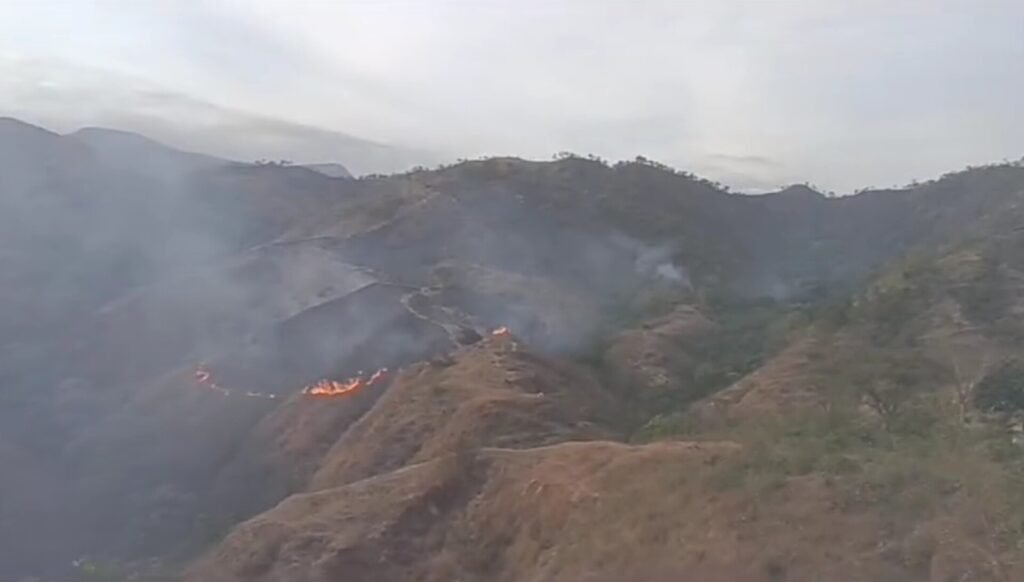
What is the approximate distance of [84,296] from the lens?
78.3 m

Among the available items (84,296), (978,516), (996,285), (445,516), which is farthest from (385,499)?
(84,296)

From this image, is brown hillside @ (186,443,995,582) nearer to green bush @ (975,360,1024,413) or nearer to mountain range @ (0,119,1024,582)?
mountain range @ (0,119,1024,582)

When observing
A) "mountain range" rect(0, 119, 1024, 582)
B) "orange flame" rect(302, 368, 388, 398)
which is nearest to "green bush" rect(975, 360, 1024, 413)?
"mountain range" rect(0, 119, 1024, 582)

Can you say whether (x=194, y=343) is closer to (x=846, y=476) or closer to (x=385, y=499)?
(x=385, y=499)

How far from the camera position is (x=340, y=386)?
5166cm

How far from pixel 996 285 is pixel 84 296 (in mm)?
59148

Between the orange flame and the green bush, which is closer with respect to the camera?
the green bush

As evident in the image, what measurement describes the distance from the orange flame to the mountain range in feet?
1.20

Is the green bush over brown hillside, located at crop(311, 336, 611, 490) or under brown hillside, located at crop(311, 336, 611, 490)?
over

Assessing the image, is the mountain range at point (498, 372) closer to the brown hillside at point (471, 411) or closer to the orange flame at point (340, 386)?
the brown hillside at point (471, 411)

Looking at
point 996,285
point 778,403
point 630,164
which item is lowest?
point 778,403

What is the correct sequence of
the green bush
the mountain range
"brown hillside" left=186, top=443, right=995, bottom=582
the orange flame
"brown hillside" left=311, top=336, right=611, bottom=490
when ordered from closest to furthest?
"brown hillside" left=186, top=443, right=995, bottom=582 < the mountain range < the green bush < "brown hillside" left=311, top=336, right=611, bottom=490 < the orange flame

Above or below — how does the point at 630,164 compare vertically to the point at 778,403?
above

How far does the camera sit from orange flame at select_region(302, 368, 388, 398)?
50344 millimetres
